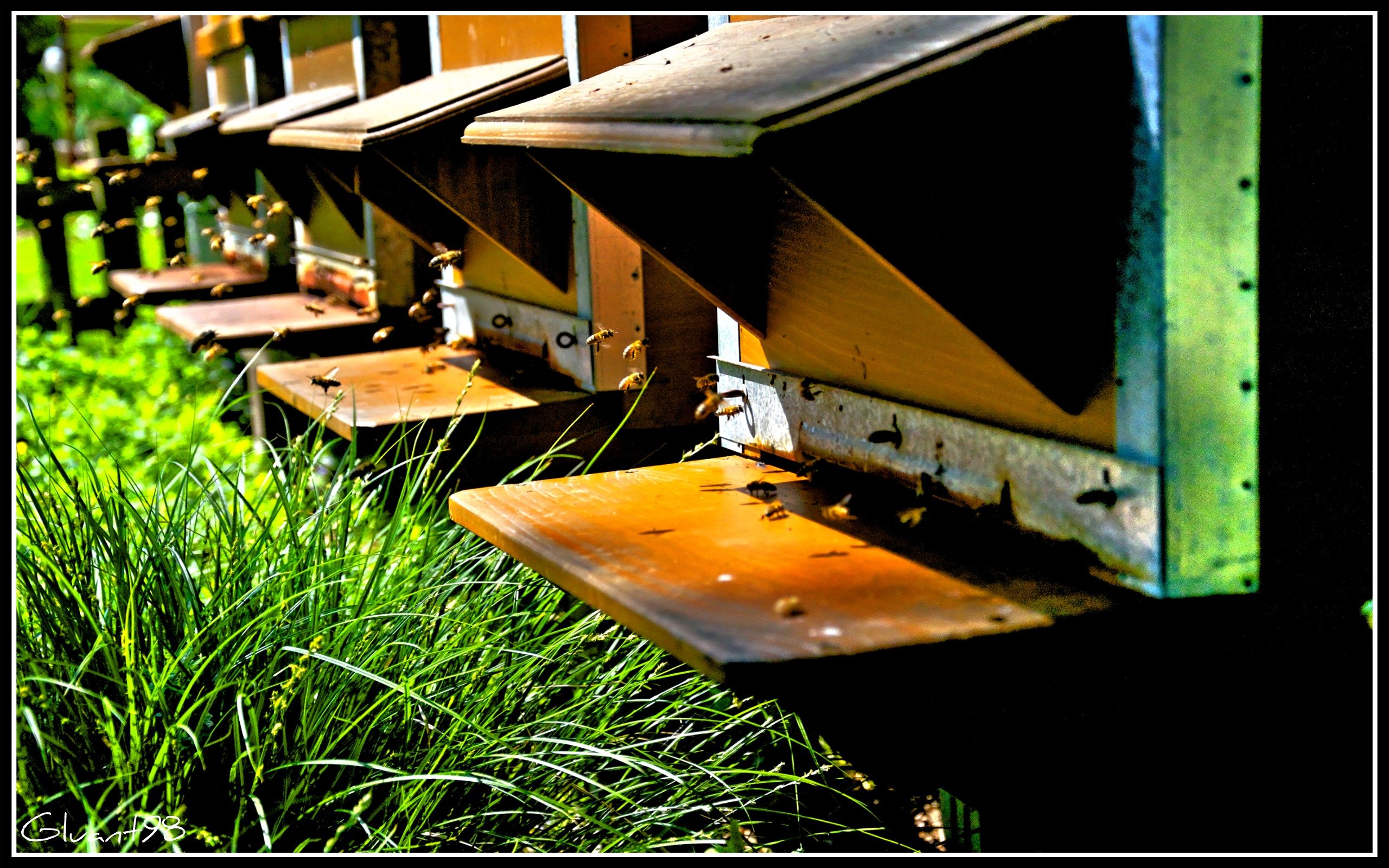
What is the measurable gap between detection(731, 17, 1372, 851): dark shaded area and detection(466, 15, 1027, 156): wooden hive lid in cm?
50

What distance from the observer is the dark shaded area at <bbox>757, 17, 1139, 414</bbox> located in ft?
6.38

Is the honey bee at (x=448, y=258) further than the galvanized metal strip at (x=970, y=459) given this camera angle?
Yes

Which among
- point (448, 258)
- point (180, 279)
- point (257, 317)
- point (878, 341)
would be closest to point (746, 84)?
point (878, 341)

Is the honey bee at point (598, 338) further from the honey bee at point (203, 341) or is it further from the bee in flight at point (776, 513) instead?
the honey bee at point (203, 341)

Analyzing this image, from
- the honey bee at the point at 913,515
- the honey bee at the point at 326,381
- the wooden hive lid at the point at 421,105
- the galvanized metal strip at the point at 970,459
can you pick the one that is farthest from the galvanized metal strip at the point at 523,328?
the honey bee at the point at 913,515

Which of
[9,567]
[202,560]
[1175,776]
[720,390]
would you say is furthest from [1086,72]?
[202,560]

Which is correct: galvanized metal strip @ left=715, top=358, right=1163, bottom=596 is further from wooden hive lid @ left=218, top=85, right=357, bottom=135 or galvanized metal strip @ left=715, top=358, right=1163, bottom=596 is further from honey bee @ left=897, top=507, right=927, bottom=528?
wooden hive lid @ left=218, top=85, right=357, bottom=135

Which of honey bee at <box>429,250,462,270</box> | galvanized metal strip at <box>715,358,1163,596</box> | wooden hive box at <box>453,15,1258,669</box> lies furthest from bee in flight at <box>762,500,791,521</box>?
honey bee at <box>429,250,462,270</box>

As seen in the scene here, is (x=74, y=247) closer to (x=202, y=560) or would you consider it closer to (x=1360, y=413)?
(x=202, y=560)

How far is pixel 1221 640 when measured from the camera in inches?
81.2

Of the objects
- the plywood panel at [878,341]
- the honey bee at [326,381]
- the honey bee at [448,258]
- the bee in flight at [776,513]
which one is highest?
the honey bee at [448,258]

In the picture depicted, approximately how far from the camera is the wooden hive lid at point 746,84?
1.89 metres

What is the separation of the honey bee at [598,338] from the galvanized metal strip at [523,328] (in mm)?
35

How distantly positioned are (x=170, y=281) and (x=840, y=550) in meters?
6.83
